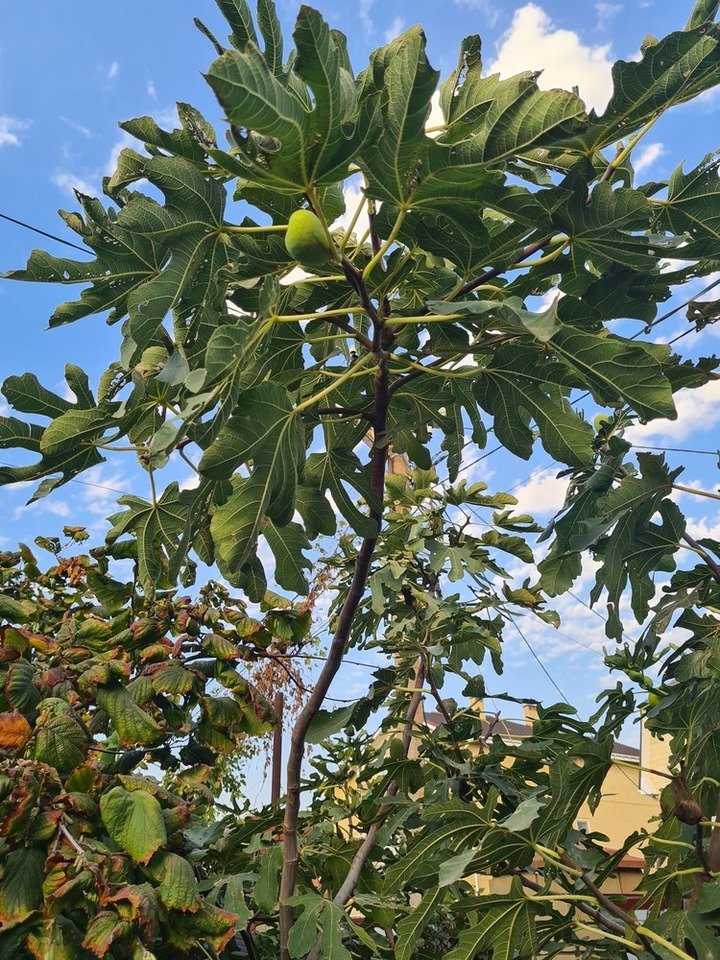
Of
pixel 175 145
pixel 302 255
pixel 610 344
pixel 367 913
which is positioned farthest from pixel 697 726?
pixel 175 145

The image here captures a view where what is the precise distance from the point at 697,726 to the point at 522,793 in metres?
0.38

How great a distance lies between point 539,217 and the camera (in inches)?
38.2

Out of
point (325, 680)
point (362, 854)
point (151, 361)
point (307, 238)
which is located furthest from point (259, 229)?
point (362, 854)

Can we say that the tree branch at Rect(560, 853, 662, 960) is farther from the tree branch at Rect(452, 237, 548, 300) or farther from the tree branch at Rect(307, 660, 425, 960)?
the tree branch at Rect(452, 237, 548, 300)

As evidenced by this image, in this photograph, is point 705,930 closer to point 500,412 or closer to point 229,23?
point 500,412

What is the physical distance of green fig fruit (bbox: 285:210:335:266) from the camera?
0.86m

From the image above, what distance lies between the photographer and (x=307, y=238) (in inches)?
33.8

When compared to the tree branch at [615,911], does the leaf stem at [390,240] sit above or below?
above

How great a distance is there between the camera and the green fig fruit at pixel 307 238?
0.86 m

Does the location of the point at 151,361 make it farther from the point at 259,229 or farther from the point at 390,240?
the point at 390,240

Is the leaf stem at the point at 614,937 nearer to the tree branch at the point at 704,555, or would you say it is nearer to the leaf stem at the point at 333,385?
the tree branch at the point at 704,555

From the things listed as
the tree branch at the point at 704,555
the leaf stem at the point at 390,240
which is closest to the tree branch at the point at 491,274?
the leaf stem at the point at 390,240

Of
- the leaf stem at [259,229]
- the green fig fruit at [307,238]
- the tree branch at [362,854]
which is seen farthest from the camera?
the tree branch at [362,854]

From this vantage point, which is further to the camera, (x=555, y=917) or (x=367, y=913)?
(x=367, y=913)
